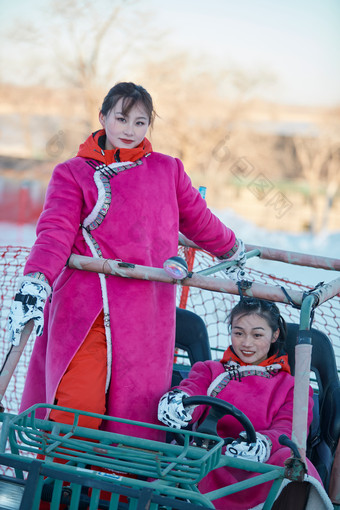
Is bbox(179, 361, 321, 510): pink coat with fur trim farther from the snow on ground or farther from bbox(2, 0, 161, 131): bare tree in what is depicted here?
bbox(2, 0, 161, 131): bare tree

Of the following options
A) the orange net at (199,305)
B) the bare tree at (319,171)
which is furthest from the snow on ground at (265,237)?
the orange net at (199,305)

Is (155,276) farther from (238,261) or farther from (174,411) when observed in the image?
(238,261)

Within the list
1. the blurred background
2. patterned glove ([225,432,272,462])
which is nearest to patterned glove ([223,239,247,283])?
patterned glove ([225,432,272,462])

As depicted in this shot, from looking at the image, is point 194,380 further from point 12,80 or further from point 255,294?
point 12,80

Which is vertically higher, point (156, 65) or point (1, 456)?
point (156, 65)

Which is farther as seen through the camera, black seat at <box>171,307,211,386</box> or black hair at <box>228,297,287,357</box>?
black seat at <box>171,307,211,386</box>

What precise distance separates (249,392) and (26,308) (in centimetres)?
93

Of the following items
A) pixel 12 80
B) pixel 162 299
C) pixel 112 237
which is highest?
pixel 12 80

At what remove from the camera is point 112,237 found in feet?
7.64

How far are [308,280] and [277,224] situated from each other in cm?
523

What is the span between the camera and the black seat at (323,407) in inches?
97.3

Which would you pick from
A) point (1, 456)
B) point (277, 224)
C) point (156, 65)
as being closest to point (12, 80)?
point (156, 65)

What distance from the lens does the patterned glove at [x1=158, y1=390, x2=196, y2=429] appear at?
2244 mm

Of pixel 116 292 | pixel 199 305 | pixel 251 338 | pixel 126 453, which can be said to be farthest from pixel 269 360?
pixel 199 305
